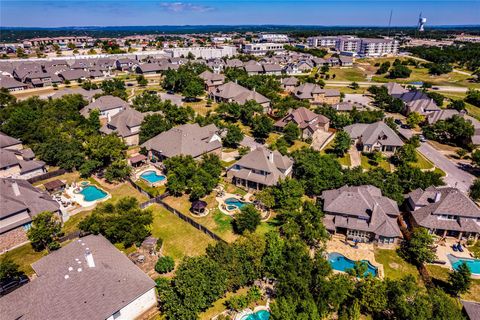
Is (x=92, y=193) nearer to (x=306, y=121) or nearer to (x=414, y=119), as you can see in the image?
(x=306, y=121)

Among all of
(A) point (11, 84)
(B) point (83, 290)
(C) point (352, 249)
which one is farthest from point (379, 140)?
(A) point (11, 84)

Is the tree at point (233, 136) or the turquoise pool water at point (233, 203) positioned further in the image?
the tree at point (233, 136)

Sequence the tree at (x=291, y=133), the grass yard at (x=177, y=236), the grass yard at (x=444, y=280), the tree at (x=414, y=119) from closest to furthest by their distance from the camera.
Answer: the grass yard at (x=444, y=280) < the grass yard at (x=177, y=236) < the tree at (x=291, y=133) < the tree at (x=414, y=119)

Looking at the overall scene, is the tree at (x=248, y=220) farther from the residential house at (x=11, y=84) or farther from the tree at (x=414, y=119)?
the residential house at (x=11, y=84)

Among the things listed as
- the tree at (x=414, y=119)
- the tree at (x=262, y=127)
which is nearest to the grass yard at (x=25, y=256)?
the tree at (x=262, y=127)

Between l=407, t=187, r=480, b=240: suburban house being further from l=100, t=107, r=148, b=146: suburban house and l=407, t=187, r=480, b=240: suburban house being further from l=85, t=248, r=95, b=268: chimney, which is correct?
l=100, t=107, r=148, b=146: suburban house

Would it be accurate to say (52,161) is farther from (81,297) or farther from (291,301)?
(291,301)
